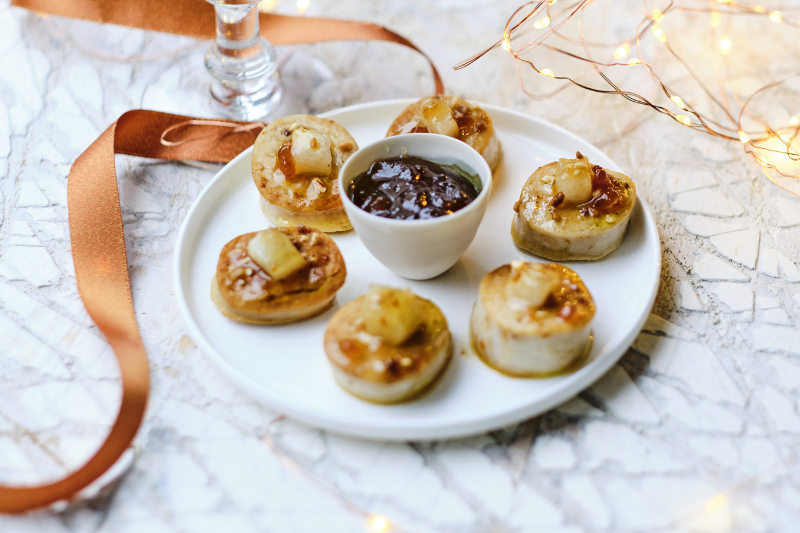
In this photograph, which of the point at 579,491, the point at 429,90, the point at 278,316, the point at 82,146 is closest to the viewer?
the point at 579,491

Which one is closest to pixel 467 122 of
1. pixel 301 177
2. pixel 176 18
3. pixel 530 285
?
pixel 301 177

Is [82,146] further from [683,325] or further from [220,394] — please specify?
[683,325]

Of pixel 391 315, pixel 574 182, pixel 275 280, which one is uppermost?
pixel 574 182

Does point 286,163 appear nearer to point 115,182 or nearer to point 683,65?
point 115,182

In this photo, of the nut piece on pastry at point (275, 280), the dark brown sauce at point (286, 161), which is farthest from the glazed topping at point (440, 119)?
the nut piece on pastry at point (275, 280)

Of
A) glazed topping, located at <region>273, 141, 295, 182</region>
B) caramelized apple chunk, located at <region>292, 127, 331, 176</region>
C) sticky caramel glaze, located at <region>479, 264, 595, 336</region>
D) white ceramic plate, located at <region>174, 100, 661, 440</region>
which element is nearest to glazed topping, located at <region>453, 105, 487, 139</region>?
white ceramic plate, located at <region>174, 100, 661, 440</region>

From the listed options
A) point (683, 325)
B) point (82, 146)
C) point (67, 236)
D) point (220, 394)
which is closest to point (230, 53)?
point (82, 146)
